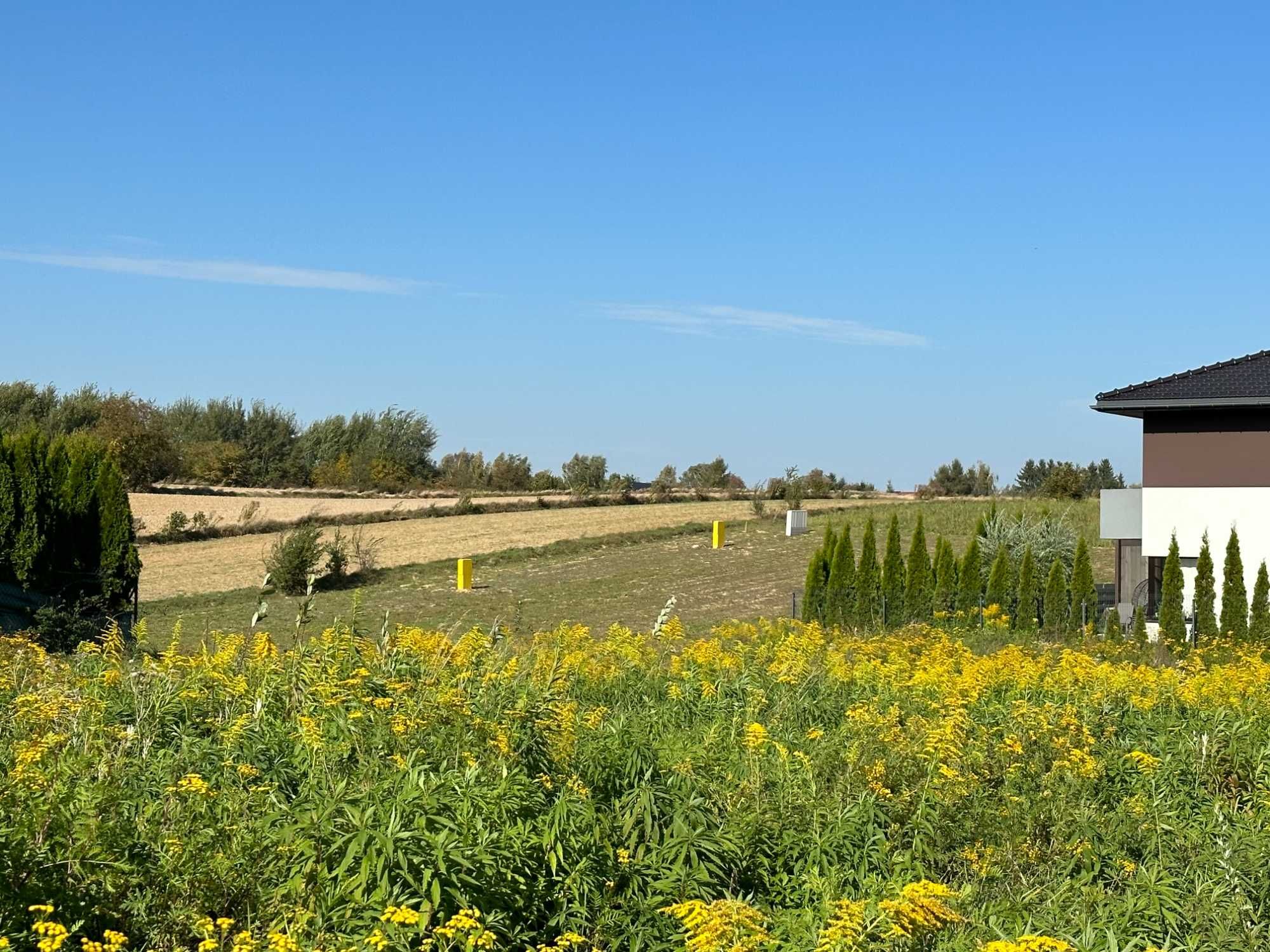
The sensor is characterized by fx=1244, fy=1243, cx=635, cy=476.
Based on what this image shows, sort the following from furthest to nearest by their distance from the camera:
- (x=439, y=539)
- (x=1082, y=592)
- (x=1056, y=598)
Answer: (x=439, y=539), (x=1056, y=598), (x=1082, y=592)

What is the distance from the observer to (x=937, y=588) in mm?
24188

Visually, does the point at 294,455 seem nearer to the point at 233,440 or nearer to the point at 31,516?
the point at 233,440

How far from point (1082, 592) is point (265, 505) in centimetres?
3511

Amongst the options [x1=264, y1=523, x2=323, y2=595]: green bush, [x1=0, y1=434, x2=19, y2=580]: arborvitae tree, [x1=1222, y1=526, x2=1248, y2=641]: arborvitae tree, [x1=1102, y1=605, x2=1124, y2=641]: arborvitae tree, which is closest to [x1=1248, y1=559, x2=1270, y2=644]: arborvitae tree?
[x1=1222, y1=526, x2=1248, y2=641]: arborvitae tree

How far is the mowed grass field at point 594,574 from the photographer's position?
1035 inches

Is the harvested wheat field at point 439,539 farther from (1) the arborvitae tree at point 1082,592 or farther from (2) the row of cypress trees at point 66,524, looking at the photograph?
(1) the arborvitae tree at point 1082,592

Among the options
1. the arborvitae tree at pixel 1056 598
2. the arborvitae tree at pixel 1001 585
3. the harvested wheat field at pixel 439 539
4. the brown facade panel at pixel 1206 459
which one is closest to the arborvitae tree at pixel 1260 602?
the brown facade panel at pixel 1206 459

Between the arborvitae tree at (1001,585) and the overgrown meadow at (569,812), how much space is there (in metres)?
14.7

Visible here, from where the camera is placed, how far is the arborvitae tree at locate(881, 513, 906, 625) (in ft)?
80.7

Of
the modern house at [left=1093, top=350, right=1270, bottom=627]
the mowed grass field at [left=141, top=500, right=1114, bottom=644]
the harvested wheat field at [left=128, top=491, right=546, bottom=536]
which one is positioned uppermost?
the modern house at [left=1093, top=350, right=1270, bottom=627]

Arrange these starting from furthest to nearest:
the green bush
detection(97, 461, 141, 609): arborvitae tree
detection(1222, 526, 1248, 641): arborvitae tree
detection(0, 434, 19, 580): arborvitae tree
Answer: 1. the green bush
2. detection(97, 461, 141, 609): arborvitae tree
3. detection(1222, 526, 1248, 641): arborvitae tree
4. detection(0, 434, 19, 580): arborvitae tree

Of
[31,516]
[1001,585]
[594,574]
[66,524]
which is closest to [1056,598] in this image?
[1001,585]

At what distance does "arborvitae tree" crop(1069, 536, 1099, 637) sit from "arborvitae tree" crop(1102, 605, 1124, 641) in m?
1.16

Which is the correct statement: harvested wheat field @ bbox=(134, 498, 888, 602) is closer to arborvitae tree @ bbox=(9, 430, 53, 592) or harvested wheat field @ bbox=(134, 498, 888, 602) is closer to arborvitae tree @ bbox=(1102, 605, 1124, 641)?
arborvitae tree @ bbox=(9, 430, 53, 592)
